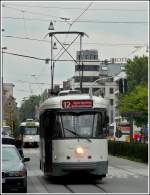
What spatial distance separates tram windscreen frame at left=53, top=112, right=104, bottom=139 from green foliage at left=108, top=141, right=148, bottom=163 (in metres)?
18.3

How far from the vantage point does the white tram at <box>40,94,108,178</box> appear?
23.5 meters

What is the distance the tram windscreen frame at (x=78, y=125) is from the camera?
77.7 ft

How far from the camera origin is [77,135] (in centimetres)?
2361

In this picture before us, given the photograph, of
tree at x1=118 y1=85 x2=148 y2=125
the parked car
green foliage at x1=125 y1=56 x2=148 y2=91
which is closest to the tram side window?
the parked car

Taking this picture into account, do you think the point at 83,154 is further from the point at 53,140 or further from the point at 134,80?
the point at 134,80

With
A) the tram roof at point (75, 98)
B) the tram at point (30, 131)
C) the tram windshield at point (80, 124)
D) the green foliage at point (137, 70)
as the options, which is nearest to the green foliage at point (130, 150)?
the tram at point (30, 131)

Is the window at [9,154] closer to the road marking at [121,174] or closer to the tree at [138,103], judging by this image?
the road marking at [121,174]

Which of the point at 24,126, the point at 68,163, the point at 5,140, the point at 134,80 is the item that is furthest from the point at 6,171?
the point at 134,80

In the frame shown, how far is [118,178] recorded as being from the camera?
27.4 metres

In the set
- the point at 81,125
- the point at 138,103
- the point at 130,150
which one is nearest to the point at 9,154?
the point at 81,125

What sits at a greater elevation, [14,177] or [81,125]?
[81,125]

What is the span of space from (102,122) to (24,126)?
5166 centimetres

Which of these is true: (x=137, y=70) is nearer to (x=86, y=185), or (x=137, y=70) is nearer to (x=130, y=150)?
(x=130, y=150)

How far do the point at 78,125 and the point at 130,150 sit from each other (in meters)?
25.7
